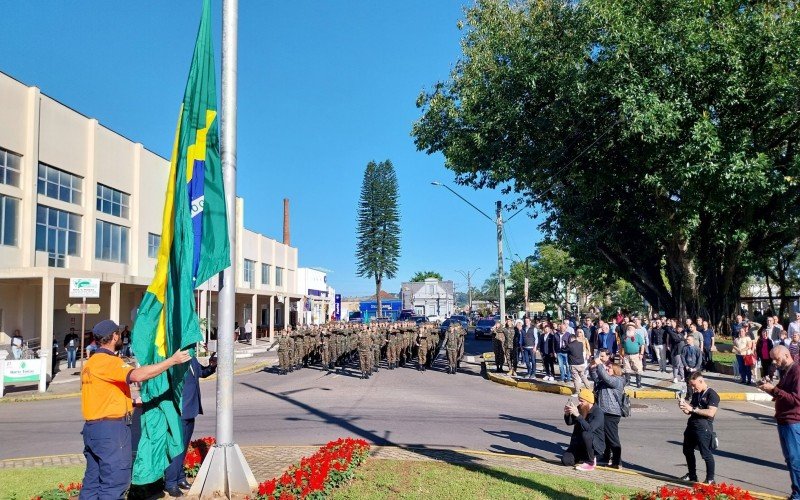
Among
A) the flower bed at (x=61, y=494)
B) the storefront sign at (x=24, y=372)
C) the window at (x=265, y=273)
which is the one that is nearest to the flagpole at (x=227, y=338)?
the flower bed at (x=61, y=494)

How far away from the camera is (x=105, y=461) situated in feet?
16.5

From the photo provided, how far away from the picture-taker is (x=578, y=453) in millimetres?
8094

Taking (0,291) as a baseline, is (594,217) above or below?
above

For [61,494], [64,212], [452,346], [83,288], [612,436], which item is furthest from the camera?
[64,212]

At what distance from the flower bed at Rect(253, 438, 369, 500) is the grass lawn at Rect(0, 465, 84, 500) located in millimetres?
2571

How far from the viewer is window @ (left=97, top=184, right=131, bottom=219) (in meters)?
29.3

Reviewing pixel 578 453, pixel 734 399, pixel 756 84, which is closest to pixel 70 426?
pixel 578 453

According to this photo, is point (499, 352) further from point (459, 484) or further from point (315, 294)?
point (315, 294)

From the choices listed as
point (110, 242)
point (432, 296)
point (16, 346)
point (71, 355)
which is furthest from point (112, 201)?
point (432, 296)

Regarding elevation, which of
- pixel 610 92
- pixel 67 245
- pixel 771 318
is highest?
pixel 610 92

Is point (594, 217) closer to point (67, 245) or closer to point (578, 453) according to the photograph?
point (578, 453)

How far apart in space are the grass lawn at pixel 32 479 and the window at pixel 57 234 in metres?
19.8

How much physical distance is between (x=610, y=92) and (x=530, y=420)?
1086 centimetres

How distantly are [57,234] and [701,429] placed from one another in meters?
26.4
